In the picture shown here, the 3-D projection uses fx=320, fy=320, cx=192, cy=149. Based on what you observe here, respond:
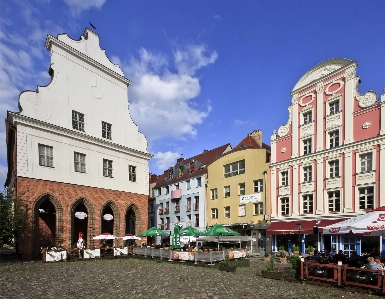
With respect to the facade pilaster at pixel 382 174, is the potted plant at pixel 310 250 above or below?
below

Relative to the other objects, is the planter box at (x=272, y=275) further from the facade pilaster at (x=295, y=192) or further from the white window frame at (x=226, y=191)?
the white window frame at (x=226, y=191)

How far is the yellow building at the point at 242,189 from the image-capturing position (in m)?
33.7

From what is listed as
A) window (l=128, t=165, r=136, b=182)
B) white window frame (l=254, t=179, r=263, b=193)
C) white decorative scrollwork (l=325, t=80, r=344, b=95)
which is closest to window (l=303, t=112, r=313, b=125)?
white decorative scrollwork (l=325, t=80, r=344, b=95)

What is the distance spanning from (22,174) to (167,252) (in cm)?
1196

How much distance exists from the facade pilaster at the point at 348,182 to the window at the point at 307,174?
3560 mm

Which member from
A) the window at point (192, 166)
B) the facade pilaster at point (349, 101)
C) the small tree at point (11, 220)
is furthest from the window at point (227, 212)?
the small tree at point (11, 220)

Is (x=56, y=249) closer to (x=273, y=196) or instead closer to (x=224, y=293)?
(x=224, y=293)

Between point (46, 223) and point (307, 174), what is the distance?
2367 cm

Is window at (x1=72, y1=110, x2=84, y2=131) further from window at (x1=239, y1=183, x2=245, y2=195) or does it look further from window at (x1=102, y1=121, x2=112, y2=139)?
window at (x1=239, y1=183, x2=245, y2=195)

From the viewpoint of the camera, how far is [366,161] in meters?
25.8

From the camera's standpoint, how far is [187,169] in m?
46.8

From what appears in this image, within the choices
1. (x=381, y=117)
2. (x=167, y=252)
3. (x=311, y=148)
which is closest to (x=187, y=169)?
(x=311, y=148)

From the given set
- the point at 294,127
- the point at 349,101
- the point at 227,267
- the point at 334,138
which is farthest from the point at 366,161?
the point at 227,267

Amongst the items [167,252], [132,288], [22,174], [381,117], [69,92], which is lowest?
[167,252]
